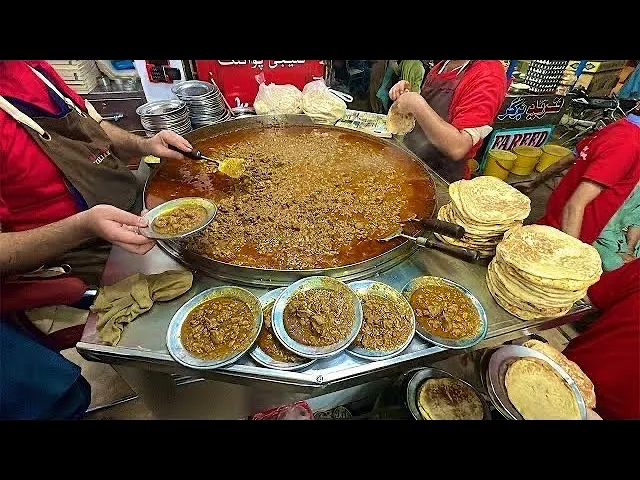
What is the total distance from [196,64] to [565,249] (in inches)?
154

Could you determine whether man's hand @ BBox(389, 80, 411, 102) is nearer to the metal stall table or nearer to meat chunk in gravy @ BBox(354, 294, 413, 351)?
the metal stall table

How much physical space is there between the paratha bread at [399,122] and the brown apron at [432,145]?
74 millimetres

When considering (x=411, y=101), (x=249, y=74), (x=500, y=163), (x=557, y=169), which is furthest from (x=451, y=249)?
(x=500, y=163)

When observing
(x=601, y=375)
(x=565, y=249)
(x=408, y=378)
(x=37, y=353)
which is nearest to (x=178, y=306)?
(x=37, y=353)

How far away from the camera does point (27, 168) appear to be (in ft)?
6.11

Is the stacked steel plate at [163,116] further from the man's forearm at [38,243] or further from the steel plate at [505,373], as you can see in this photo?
the steel plate at [505,373]

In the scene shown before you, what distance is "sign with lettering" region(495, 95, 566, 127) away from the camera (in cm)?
472

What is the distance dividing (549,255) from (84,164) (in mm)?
2736

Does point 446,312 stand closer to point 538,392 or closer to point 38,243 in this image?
point 538,392

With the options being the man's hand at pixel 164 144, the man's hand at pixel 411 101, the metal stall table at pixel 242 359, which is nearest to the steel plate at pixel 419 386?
the metal stall table at pixel 242 359

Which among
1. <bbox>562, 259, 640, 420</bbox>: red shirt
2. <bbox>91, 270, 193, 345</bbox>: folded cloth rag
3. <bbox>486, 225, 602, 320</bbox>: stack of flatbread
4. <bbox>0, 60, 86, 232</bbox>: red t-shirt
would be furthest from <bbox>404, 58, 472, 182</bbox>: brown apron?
<bbox>0, 60, 86, 232</bbox>: red t-shirt

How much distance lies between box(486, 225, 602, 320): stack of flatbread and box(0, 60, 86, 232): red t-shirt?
256 centimetres

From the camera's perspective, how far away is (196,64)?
381cm
